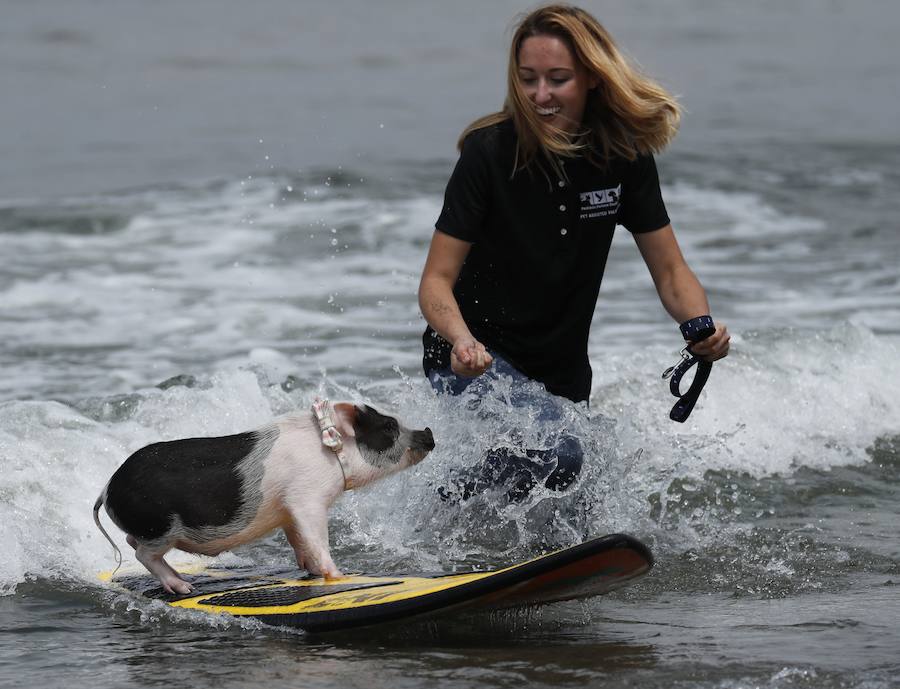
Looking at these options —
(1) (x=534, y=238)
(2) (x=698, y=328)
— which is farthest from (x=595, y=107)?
(2) (x=698, y=328)

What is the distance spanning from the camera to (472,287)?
5324 mm

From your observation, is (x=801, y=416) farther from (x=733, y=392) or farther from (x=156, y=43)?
(x=156, y=43)

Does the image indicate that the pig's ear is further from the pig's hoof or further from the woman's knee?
the woman's knee

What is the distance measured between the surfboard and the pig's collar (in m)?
0.44

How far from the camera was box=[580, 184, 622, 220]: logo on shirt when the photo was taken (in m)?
5.23

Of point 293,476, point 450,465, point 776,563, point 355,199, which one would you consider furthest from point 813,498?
point 355,199

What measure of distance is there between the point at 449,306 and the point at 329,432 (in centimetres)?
66

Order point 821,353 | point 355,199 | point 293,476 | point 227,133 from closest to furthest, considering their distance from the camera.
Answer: point 293,476, point 821,353, point 355,199, point 227,133

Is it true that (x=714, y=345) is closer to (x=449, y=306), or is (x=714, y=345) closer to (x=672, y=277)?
(x=672, y=277)

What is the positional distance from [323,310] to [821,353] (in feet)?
13.3

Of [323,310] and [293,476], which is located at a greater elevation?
[293,476]

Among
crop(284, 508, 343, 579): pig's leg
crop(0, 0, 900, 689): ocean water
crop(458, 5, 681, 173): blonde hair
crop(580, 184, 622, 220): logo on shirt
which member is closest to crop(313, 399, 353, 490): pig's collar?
crop(284, 508, 343, 579): pig's leg

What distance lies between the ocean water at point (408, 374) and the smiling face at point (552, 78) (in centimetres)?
116

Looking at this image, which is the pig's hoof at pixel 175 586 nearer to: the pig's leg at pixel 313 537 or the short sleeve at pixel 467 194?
the pig's leg at pixel 313 537
